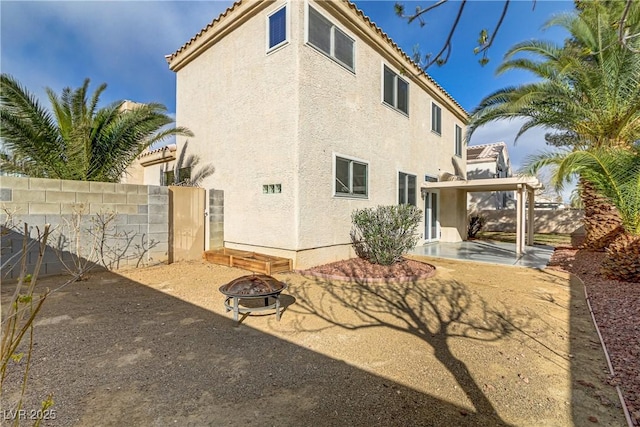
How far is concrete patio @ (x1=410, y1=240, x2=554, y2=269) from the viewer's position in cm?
1123

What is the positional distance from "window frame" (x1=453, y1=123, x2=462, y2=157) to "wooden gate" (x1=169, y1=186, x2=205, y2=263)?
604 inches

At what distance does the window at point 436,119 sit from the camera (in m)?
16.0

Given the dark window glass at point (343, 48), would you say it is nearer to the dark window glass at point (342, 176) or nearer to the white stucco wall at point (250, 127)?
the white stucco wall at point (250, 127)

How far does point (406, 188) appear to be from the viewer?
13.7 metres

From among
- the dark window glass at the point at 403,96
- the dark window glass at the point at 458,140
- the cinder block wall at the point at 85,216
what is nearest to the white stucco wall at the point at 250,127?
the cinder block wall at the point at 85,216

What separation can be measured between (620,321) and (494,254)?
7761 millimetres

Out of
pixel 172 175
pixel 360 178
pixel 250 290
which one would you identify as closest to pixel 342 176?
pixel 360 178

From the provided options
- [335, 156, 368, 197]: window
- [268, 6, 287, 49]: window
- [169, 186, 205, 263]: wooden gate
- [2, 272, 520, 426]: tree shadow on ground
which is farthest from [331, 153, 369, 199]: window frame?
[2, 272, 520, 426]: tree shadow on ground

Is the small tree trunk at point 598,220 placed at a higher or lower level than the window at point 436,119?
lower

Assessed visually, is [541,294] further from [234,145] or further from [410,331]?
[234,145]

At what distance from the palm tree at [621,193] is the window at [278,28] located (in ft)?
31.4

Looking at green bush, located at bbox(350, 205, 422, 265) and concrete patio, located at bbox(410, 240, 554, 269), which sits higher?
green bush, located at bbox(350, 205, 422, 265)

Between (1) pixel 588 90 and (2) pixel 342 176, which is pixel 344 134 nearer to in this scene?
(2) pixel 342 176

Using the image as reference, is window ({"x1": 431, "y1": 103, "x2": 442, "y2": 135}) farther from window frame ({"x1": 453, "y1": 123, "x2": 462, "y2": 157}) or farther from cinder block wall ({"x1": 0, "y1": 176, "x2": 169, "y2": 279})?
cinder block wall ({"x1": 0, "y1": 176, "x2": 169, "y2": 279})
